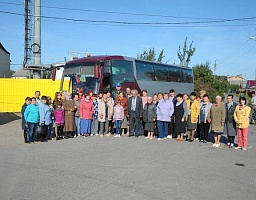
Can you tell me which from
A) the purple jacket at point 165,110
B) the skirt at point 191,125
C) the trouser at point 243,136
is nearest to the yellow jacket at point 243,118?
the trouser at point 243,136

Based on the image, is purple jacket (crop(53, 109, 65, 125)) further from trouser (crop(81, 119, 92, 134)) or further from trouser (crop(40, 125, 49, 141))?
trouser (crop(81, 119, 92, 134))

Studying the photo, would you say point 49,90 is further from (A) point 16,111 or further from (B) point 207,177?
(B) point 207,177

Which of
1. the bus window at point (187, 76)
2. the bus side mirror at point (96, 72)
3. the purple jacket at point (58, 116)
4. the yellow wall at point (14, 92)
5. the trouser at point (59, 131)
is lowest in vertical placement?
the trouser at point (59, 131)

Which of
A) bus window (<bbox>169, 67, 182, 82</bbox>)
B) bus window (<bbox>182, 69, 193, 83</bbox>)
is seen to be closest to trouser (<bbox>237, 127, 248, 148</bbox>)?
bus window (<bbox>169, 67, 182, 82</bbox>)

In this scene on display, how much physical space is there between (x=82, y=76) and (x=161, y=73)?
20.0 ft

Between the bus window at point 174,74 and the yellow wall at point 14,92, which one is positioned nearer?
the bus window at point 174,74

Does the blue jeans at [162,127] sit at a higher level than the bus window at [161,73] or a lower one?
lower

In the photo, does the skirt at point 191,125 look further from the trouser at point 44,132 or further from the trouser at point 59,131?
the trouser at point 44,132

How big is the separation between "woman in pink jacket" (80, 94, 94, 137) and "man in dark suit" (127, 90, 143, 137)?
155 centimetres

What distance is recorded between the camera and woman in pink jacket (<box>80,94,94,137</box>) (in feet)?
36.3

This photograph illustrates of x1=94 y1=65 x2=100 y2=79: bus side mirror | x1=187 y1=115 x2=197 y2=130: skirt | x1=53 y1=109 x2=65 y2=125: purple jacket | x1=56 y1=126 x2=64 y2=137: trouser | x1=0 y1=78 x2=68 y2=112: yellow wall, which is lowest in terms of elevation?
x1=56 y1=126 x2=64 y2=137: trouser

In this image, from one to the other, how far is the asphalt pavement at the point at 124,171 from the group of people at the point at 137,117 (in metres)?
0.73

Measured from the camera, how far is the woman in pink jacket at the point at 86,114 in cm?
1105

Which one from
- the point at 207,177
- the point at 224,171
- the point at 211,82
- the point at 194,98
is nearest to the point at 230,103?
the point at 194,98
